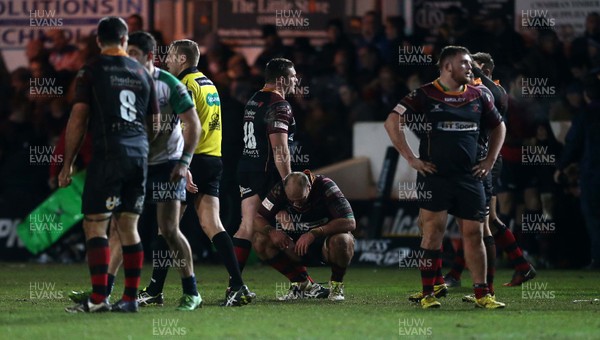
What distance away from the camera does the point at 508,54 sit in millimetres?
18750

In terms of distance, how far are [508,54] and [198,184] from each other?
867 cm

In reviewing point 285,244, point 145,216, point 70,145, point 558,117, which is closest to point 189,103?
point 70,145

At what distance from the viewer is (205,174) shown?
11.1 m

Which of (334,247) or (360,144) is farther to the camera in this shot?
(360,144)

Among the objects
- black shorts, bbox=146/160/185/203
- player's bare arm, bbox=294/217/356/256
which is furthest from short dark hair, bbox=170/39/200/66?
player's bare arm, bbox=294/217/356/256

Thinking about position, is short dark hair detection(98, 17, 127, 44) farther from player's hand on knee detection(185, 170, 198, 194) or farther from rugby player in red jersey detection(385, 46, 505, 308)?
rugby player in red jersey detection(385, 46, 505, 308)

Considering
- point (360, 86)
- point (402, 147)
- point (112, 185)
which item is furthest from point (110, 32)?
point (360, 86)

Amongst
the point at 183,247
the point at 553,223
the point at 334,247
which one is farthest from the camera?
the point at 553,223

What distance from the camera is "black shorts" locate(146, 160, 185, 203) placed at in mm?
10312

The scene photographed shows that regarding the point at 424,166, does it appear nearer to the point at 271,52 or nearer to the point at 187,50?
the point at 187,50

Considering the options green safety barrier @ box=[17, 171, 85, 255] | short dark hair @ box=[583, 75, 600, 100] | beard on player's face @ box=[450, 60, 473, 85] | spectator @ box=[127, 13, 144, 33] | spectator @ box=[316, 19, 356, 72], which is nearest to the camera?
beard on player's face @ box=[450, 60, 473, 85]

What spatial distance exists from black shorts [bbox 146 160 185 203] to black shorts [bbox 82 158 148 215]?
16.7 inches

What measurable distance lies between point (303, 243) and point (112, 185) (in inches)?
104

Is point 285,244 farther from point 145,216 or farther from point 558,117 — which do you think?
point 558,117
